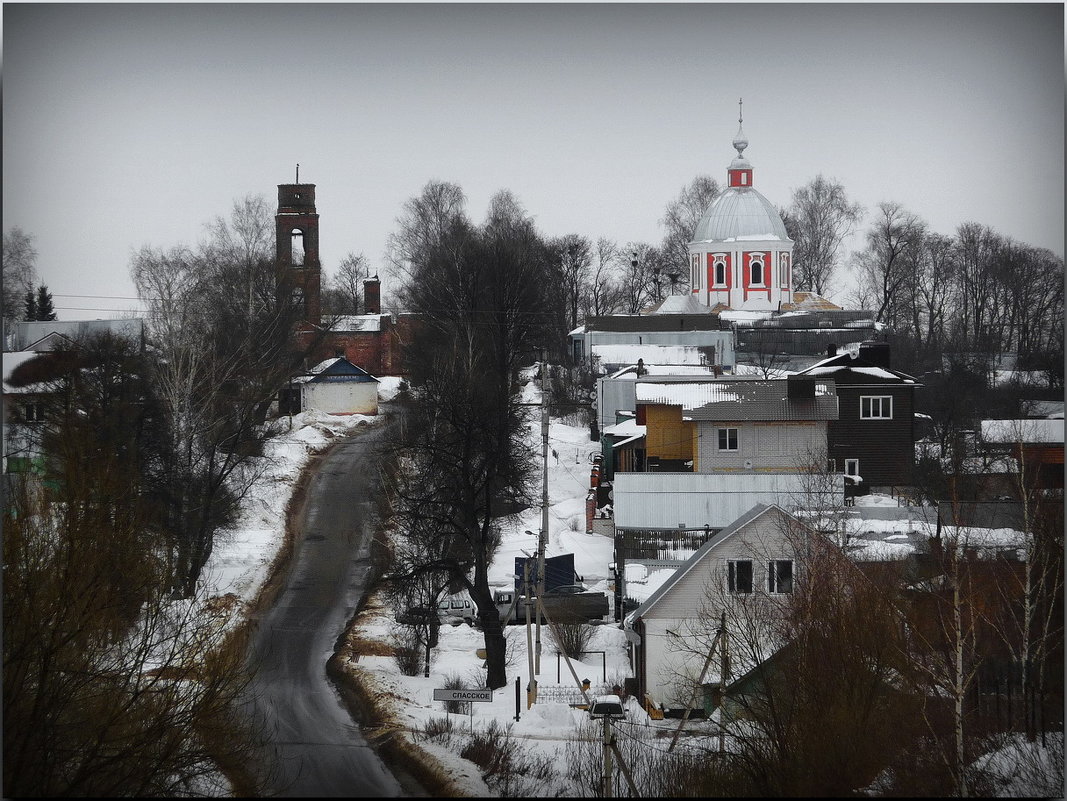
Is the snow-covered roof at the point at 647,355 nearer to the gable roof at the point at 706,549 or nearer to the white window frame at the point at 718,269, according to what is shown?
the white window frame at the point at 718,269

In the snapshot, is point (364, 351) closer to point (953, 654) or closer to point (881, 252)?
point (881, 252)

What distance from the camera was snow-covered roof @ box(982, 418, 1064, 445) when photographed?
2403 centimetres

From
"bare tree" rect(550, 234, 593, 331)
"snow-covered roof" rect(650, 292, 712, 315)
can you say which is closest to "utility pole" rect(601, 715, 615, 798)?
"snow-covered roof" rect(650, 292, 712, 315)

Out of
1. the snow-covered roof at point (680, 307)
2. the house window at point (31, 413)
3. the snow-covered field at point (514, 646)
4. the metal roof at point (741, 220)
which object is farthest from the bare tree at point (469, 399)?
the metal roof at point (741, 220)

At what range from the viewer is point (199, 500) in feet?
72.2

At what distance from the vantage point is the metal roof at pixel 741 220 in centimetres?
5306

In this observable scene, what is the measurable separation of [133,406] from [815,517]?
12690 mm

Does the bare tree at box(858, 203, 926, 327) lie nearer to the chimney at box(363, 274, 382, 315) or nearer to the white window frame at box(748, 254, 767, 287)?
the white window frame at box(748, 254, 767, 287)

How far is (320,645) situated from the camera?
18.4 m

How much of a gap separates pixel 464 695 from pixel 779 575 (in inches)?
197

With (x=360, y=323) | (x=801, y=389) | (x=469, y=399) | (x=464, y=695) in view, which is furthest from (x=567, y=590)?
(x=360, y=323)

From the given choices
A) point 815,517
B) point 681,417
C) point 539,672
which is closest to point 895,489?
point 681,417

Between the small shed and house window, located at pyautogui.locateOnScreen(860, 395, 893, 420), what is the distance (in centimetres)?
1655

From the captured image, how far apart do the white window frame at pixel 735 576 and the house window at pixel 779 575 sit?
0.23 m
